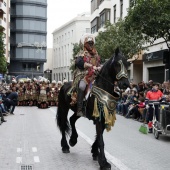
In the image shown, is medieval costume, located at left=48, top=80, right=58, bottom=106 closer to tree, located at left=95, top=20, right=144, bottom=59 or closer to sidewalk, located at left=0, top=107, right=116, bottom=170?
tree, located at left=95, top=20, right=144, bottom=59

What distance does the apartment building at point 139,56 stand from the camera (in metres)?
33.1

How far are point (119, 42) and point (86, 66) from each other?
21395 mm

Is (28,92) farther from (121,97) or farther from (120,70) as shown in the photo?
(120,70)

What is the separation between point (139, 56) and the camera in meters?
37.6

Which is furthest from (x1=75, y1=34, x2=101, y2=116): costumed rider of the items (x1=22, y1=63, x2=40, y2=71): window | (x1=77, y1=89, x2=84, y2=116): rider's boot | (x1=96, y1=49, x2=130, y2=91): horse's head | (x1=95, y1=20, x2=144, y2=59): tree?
(x1=22, y1=63, x2=40, y2=71): window

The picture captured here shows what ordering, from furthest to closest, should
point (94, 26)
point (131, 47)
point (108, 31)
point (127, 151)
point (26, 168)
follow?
point (94, 26)
point (108, 31)
point (131, 47)
point (127, 151)
point (26, 168)

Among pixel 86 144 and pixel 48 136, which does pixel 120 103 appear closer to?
pixel 48 136

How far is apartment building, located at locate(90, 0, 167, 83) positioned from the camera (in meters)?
33.1

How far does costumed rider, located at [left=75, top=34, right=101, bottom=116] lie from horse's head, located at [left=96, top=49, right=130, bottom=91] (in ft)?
1.06

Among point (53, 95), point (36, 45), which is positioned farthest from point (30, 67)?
point (53, 95)

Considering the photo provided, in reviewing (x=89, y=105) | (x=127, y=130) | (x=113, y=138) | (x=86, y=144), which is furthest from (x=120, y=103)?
(x=89, y=105)

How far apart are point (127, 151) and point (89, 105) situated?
94.3 inches

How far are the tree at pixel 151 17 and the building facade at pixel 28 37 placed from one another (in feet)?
220

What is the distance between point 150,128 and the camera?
15180mm
